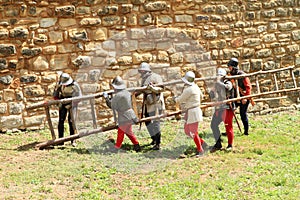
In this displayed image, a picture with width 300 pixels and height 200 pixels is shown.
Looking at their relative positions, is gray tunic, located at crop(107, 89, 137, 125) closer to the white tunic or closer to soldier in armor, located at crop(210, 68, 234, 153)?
the white tunic

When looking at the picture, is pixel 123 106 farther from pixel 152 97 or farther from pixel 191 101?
pixel 191 101

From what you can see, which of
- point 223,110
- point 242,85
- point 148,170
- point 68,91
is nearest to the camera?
point 148,170

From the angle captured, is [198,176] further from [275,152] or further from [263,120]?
[263,120]

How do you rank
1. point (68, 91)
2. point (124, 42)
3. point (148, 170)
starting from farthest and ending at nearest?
point (124, 42), point (68, 91), point (148, 170)

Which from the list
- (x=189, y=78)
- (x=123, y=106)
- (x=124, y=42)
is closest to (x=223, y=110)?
(x=189, y=78)

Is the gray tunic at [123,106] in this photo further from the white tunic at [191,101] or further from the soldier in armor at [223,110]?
the soldier in armor at [223,110]

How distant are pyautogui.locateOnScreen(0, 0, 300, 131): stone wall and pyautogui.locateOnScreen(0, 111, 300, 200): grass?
103 centimetres

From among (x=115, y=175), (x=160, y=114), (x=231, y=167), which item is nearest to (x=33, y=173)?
(x=115, y=175)

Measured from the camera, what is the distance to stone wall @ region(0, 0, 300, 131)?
8602 mm

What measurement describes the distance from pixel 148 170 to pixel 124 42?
3.27 metres

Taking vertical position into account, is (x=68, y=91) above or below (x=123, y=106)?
above

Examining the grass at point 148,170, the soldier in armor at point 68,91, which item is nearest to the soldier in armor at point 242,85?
the grass at point 148,170

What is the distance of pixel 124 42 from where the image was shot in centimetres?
920

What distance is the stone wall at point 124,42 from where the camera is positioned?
339 inches
